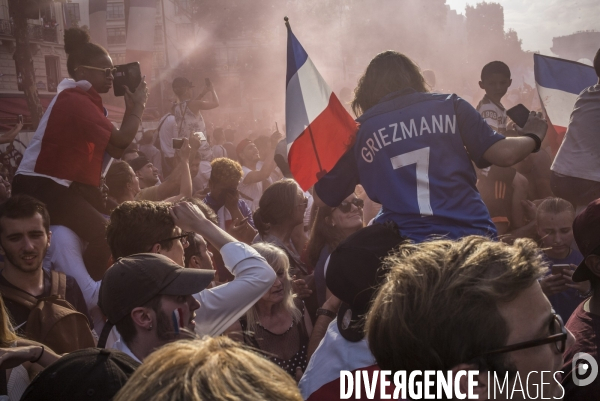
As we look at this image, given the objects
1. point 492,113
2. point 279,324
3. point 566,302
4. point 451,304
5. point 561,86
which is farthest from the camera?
point 492,113

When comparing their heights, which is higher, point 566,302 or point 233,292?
point 233,292

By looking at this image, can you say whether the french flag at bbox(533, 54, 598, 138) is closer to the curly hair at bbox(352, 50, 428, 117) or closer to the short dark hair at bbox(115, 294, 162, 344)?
the curly hair at bbox(352, 50, 428, 117)

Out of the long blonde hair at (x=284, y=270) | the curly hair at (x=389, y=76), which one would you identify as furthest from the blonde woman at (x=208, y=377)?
the long blonde hair at (x=284, y=270)

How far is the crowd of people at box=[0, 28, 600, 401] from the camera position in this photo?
1.85 metres

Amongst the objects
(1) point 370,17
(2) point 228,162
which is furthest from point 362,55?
(2) point 228,162

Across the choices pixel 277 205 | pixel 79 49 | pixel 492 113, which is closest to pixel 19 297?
pixel 79 49

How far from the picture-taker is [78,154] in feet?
15.0

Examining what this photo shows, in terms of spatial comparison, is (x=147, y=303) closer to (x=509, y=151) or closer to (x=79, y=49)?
(x=509, y=151)

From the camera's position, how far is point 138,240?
363 cm

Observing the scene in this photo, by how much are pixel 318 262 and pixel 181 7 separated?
27756mm

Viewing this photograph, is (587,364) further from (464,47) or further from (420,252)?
(464,47)

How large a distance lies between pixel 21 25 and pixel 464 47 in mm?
34816

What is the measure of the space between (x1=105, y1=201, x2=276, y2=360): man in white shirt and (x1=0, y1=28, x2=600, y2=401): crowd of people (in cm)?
1

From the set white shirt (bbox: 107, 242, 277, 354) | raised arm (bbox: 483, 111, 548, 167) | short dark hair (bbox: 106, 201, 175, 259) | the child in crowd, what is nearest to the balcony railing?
short dark hair (bbox: 106, 201, 175, 259)
